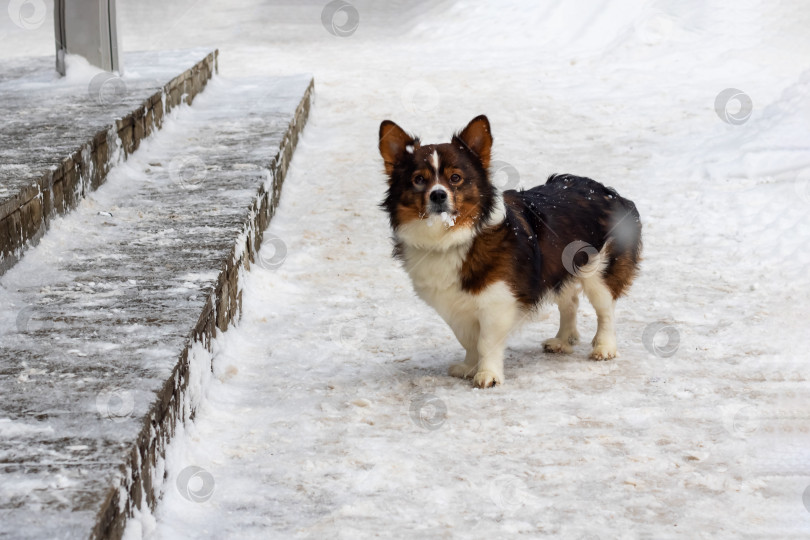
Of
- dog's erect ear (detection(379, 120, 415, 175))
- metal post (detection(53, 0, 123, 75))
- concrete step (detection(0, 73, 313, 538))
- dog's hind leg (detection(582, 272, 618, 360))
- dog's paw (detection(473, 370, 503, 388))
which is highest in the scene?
metal post (detection(53, 0, 123, 75))

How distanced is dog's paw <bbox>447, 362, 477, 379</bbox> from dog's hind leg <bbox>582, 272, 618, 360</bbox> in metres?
0.69

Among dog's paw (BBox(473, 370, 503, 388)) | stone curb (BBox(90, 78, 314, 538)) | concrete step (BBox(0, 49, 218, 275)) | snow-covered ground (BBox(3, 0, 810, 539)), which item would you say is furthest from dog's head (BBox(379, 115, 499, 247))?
concrete step (BBox(0, 49, 218, 275))

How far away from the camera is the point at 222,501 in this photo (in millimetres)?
3605

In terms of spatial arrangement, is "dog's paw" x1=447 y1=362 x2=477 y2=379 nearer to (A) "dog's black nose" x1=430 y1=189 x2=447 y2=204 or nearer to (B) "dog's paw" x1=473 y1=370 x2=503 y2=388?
(B) "dog's paw" x1=473 y1=370 x2=503 y2=388

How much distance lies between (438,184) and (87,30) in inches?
211

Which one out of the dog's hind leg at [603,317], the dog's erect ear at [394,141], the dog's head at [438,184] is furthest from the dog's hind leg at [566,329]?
the dog's erect ear at [394,141]

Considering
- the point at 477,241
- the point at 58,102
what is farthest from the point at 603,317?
the point at 58,102

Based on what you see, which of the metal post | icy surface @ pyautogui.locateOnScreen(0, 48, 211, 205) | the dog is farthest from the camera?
the metal post

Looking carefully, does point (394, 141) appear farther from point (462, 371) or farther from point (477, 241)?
point (462, 371)

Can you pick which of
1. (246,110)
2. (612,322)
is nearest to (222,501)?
(612,322)

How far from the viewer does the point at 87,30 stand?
28.3 feet

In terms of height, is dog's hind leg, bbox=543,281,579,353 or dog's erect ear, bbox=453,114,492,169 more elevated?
dog's erect ear, bbox=453,114,492,169

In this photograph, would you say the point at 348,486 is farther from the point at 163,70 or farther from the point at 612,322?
the point at 163,70

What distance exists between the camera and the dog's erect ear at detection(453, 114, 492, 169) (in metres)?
4.65
